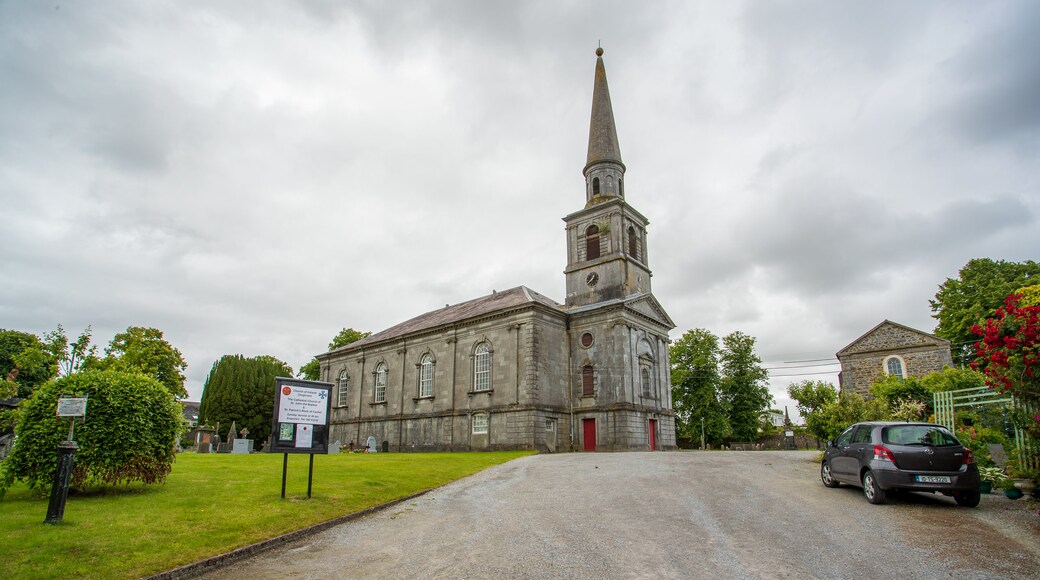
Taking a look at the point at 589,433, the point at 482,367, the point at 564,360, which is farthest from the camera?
the point at 482,367

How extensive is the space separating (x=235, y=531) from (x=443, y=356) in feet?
98.6

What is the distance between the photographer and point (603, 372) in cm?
3497

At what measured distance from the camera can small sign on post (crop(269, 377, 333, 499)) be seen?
41.9 feet

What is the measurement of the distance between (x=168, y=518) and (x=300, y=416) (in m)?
3.66

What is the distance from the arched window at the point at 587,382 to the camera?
116 feet

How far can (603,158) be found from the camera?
4084 cm

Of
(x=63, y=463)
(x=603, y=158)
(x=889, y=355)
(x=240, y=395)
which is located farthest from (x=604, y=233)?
(x=240, y=395)

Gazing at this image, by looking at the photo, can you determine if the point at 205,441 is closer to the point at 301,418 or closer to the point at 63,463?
the point at 301,418

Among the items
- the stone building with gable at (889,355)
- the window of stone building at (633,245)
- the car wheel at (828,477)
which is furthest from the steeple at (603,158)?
the car wheel at (828,477)

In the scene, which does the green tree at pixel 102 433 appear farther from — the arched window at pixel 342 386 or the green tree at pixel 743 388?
the green tree at pixel 743 388

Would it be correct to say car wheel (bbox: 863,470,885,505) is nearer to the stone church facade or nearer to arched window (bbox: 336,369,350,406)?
the stone church facade

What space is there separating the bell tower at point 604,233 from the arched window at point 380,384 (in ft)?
52.2

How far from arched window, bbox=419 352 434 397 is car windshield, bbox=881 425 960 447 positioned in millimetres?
31251

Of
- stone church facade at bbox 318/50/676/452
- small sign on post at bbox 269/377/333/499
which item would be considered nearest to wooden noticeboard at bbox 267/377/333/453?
small sign on post at bbox 269/377/333/499
